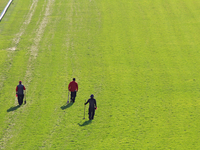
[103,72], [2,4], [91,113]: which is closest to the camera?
[91,113]

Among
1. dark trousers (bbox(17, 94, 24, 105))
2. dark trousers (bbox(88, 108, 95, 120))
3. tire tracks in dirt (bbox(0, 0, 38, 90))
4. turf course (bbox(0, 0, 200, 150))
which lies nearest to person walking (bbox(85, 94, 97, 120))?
dark trousers (bbox(88, 108, 95, 120))

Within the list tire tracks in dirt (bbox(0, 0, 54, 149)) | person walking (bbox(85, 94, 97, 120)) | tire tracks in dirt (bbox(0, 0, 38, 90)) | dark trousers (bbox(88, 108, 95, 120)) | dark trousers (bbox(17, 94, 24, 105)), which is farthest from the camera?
tire tracks in dirt (bbox(0, 0, 38, 90))

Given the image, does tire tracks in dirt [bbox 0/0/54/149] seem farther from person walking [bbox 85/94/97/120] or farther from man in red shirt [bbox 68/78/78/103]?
person walking [bbox 85/94/97/120]

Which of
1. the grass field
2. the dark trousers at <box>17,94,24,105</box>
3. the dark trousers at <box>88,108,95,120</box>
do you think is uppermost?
the dark trousers at <box>88,108,95,120</box>

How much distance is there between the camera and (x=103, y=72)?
97.9 ft

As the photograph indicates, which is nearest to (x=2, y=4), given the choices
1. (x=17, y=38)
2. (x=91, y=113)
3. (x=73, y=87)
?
(x=17, y=38)

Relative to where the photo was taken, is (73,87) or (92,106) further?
(73,87)

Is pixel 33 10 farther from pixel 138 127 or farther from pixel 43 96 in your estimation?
pixel 138 127

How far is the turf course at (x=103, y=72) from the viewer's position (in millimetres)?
20016

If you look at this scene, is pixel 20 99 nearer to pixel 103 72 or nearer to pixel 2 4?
pixel 103 72

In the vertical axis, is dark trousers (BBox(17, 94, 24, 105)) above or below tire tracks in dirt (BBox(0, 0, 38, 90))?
above

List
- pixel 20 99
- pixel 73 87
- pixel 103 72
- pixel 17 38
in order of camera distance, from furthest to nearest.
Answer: pixel 17 38, pixel 103 72, pixel 20 99, pixel 73 87

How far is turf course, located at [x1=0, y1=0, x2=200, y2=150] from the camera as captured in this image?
20016mm

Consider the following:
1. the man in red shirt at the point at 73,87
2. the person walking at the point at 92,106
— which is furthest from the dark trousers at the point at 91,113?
the man in red shirt at the point at 73,87
